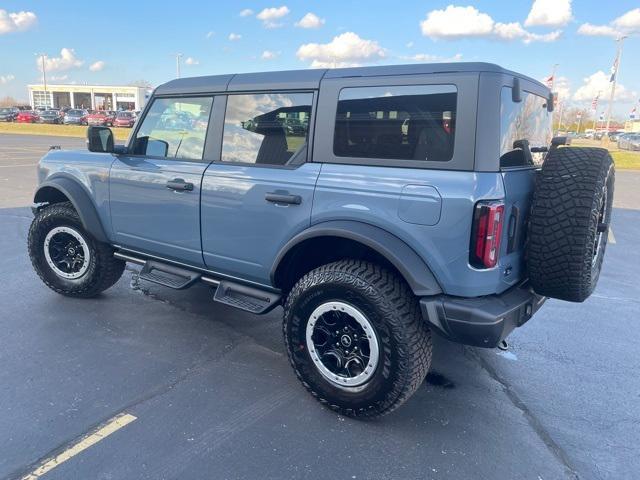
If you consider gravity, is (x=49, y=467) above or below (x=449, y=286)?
below

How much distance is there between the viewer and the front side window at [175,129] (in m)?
3.82

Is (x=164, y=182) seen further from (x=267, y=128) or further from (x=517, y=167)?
(x=517, y=167)

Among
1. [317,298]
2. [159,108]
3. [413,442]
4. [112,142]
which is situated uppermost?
[159,108]

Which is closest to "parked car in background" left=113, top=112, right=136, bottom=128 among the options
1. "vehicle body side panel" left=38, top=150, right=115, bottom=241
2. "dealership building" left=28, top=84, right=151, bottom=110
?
"vehicle body side panel" left=38, top=150, right=115, bottom=241

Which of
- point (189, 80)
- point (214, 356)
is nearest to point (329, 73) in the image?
point (189, 80)

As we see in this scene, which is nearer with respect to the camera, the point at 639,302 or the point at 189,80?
the point at 189,80

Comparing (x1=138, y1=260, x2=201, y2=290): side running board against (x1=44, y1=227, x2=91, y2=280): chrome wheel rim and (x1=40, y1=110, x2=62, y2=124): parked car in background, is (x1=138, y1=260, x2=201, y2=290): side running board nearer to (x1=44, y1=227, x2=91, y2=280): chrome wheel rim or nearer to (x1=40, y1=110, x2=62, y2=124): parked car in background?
(x1=44, y1=227, x2=91, y2=280): chrome wheel rim

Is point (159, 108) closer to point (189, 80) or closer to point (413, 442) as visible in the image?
Result: point (189, 80)

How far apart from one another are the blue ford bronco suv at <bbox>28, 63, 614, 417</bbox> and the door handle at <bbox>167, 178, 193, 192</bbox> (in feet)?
0.04

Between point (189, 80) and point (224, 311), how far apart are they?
1984 millimetres

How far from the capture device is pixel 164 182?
3844 mm

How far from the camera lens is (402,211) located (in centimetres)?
272

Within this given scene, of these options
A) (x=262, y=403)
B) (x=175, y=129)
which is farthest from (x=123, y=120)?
(x=262, y=403)

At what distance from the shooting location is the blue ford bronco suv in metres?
2.63
